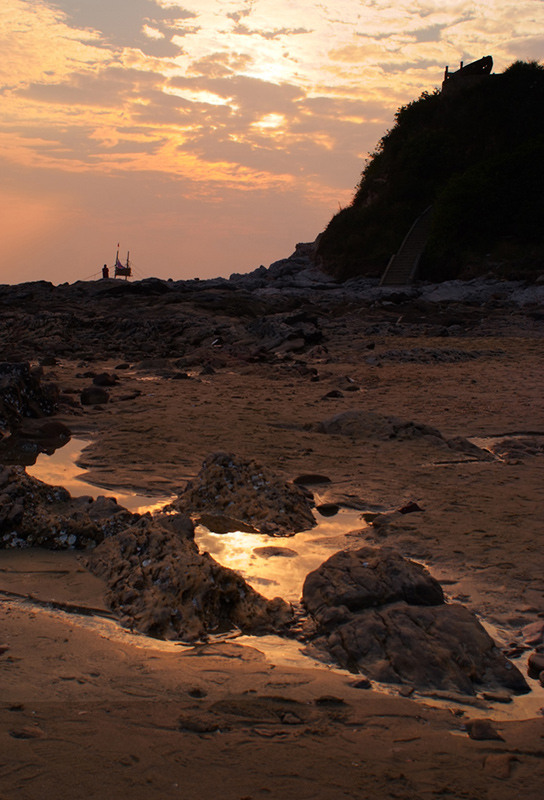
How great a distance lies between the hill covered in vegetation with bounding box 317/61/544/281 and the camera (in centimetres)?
2706

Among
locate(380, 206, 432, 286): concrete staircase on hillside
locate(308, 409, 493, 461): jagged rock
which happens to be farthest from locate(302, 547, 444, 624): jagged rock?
locate(380, 206, 432, 286): concrete staircase on hillside

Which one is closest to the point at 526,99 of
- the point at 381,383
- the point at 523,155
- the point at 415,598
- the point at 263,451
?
the point at 523,155

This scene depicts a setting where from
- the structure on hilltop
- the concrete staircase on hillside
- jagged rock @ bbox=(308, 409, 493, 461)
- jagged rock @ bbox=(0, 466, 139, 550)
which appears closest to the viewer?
jagged rock @ bbox=(0, 466, 139, 550)

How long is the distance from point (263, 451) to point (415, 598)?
122 inches

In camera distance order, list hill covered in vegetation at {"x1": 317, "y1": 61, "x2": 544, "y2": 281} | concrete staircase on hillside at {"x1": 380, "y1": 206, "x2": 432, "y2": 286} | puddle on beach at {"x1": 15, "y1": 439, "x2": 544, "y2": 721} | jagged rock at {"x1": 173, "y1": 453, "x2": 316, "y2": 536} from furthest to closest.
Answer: concrete staircase on hillside at {"x1": 380, "y1": 206, "x2": 432, "y2": 286} < hill covered in vegetation at {"x1": 317, "y1": 61, "x2": 544, "y2": 281} < jagged rock at {"x1": 173, "y1": 453, "x2": 316, "y2": 536} < puddle on beach at {"x1": 15, "y1": 439, "x2": 544, "y2": 721}

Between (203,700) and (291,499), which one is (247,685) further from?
(291,499)

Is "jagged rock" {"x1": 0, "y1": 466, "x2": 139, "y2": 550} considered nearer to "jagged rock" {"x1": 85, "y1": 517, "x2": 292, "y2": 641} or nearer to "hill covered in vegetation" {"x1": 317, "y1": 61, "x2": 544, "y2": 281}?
"jagged rock" {"x1": 85, "y1": 517, "x2": 292, "y2": 641}

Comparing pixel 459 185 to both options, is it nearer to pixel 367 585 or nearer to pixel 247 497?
pixel 247 497

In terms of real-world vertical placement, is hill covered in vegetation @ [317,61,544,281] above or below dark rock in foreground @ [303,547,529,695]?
above

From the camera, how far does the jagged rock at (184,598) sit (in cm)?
312

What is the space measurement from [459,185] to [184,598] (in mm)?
27130

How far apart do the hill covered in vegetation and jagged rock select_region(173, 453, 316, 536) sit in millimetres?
22741

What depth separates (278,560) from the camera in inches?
158

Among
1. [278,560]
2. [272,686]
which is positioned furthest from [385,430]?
[272,686]
